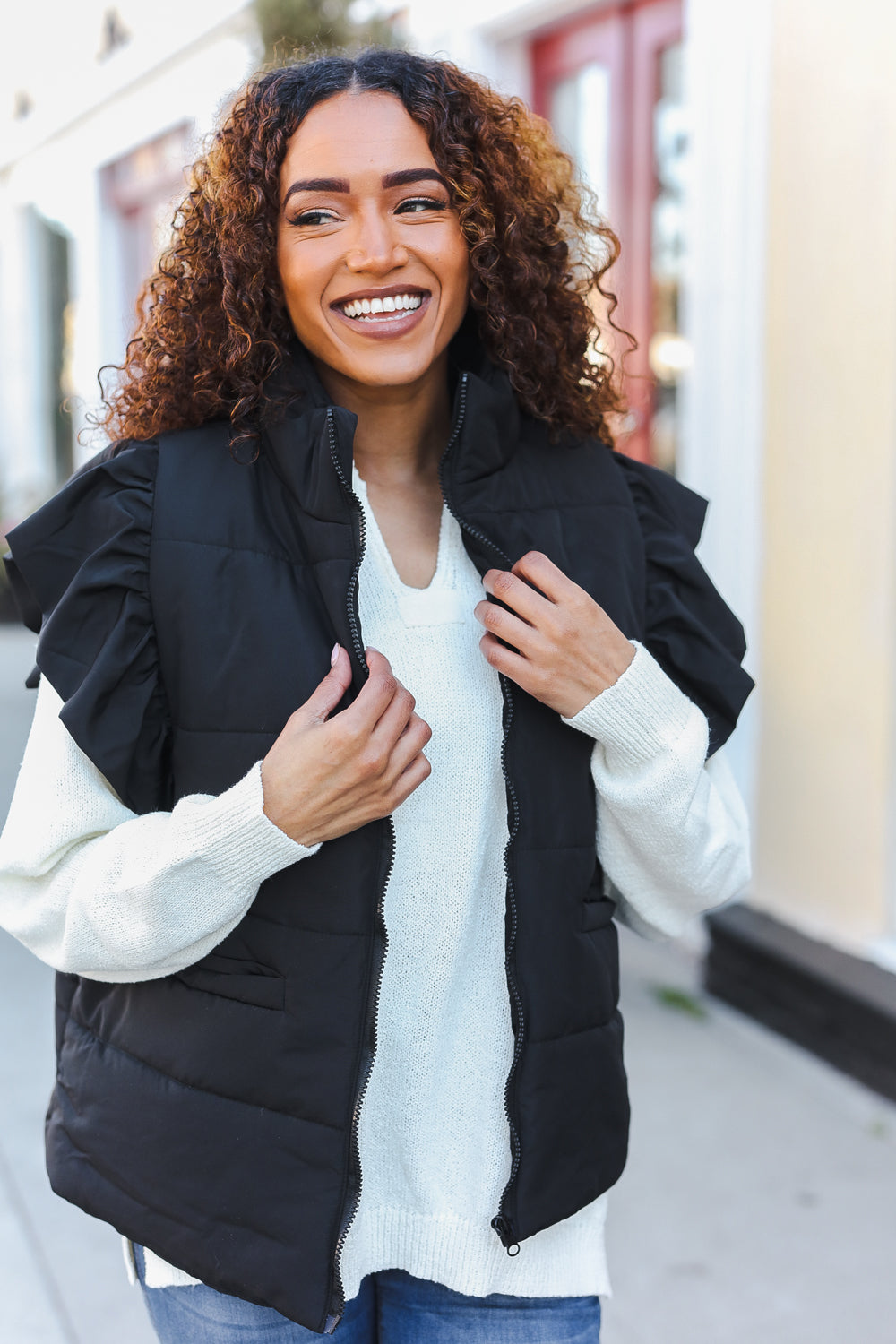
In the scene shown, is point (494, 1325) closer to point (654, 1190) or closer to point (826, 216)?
point (654, 1190)

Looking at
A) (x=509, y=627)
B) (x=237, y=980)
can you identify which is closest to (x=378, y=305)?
(x=509, y=627)

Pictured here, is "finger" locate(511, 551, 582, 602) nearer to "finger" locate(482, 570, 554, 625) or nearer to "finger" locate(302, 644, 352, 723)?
"finger" locate(482, 570, 554, 625)

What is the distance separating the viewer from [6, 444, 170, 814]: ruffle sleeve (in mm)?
1314

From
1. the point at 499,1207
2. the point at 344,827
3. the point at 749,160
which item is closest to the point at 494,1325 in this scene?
the point at 499,1207

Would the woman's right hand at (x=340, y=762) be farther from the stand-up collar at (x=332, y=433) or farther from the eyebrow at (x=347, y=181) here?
the eyebrow at (x=347, y=181)

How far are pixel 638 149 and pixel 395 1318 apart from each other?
3.94 metres

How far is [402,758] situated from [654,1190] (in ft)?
6.64

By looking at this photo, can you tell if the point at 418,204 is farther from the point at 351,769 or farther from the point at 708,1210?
the point at 708,1210

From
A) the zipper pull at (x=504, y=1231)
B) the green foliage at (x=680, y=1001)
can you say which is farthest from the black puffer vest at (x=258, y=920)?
the green foliage at (x=680, y=1001)

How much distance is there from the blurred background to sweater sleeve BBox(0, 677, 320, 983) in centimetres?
160

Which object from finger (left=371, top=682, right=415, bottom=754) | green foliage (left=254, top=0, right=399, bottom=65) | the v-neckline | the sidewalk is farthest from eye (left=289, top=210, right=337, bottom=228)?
green foliage (left=254, top=0, right=399, bottom=65)

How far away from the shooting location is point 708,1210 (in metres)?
2.87

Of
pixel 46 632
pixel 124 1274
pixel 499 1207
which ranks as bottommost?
pixel 124 1274

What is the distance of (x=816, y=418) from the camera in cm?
346
